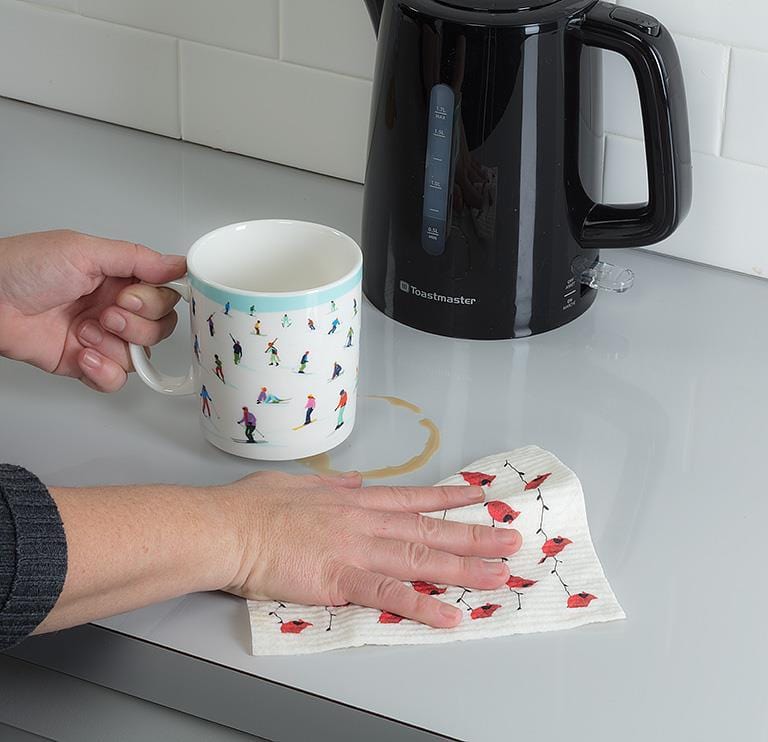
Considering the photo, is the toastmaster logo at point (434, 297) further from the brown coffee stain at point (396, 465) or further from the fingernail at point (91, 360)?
the fingernail at point (91, 360)

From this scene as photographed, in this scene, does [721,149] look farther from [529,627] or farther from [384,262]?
[529,627]

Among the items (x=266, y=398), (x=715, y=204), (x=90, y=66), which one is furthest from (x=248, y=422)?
(x=90, y=66)

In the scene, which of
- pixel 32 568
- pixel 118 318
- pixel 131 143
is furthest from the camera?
pixel 131 143

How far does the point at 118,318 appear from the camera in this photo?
84cm

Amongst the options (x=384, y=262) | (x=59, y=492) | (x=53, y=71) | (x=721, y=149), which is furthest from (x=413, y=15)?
(x=53, y=71)

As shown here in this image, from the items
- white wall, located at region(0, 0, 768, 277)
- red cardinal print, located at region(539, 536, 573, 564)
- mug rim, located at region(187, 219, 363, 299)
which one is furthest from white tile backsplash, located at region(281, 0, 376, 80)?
red cardinal print, located at region(539, 536, 573, 564)

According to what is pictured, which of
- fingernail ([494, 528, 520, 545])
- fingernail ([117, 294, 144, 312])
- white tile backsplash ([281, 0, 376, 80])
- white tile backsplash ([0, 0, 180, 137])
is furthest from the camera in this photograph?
white tile backsplash ([0, 0, 180, 137])

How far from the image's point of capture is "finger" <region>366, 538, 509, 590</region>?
0.71 m

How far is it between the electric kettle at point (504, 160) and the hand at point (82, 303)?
0.19m

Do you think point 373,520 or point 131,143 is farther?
point 131,143

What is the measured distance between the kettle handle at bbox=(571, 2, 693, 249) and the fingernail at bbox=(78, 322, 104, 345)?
0.36m

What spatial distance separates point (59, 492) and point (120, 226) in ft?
1.64

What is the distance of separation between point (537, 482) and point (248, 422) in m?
0.19

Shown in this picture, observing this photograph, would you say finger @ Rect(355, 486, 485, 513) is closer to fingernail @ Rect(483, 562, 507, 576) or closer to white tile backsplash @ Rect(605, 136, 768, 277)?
fingernail @ Rect(483, 562, 507, 576)
